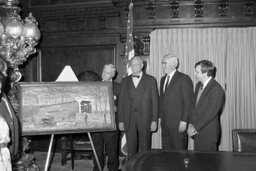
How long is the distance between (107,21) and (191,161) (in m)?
4.09

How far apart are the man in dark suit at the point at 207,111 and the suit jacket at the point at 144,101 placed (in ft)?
2.22

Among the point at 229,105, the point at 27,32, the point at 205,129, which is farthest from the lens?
the point at 229,105

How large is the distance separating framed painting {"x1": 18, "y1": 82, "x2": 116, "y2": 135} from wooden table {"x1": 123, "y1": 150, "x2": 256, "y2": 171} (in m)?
1.50

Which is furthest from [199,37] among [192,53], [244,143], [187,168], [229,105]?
[187,168]

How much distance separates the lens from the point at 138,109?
4.28 meters

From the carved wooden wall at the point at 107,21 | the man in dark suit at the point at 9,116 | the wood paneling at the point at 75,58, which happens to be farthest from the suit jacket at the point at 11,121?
the wood paneling at the point at 75,58

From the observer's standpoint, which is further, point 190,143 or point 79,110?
point 190,143

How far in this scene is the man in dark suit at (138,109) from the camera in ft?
14.0

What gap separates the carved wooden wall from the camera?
17.7ft

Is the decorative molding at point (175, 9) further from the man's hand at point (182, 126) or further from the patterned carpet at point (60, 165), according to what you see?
the patterned carpet at point (60, 165)

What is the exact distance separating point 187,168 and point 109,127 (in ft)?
6.46

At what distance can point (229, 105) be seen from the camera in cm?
541

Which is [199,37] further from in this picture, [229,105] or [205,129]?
[205,129]

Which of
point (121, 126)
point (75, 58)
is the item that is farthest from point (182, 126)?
point (75, 58)
